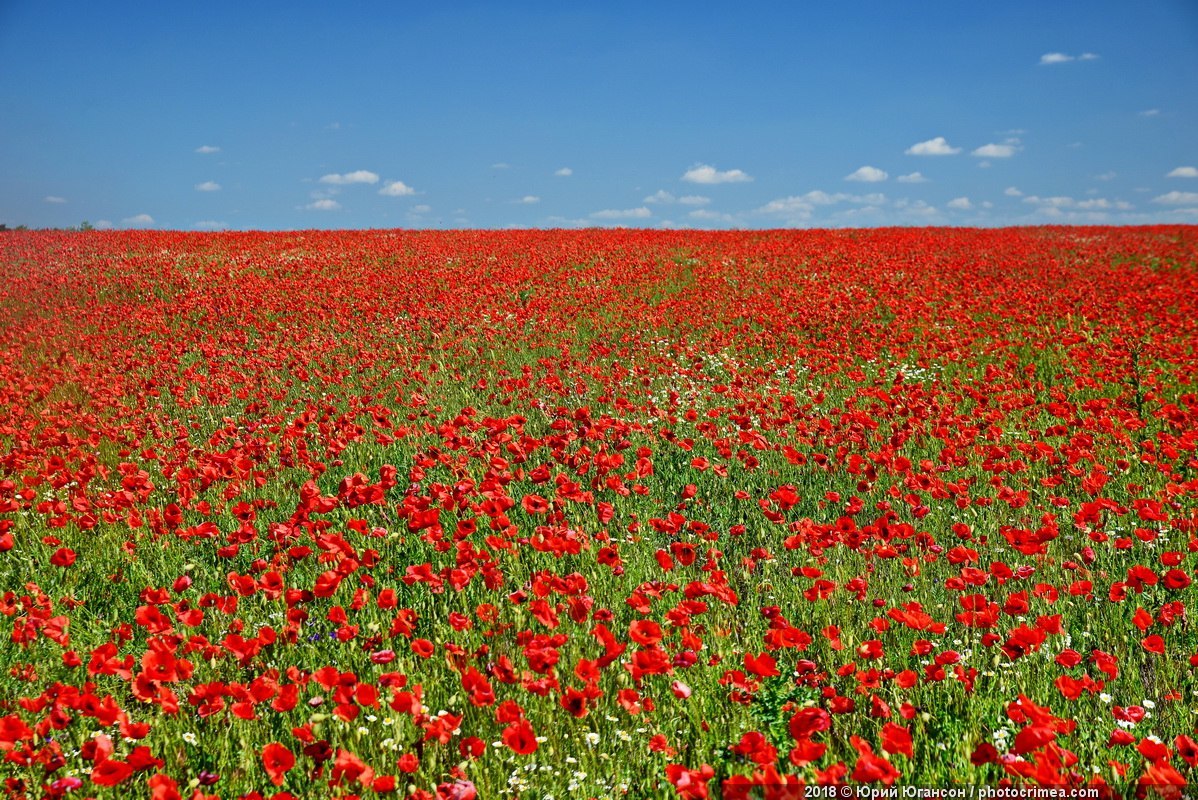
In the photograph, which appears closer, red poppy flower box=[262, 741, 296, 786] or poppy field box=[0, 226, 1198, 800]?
red poppy flower box=[262, 741, 296, 786]

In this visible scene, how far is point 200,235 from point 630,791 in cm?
3457

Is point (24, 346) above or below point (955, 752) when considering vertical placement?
above

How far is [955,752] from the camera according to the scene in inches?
116

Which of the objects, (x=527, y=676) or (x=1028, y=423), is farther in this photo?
(x=1028, y=423)

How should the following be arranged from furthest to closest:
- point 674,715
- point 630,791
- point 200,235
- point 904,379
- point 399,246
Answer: point 200,235 → point 399,246 → point 904,379 → point 674,715 → point 630,791

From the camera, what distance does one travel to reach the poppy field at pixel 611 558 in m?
2.91

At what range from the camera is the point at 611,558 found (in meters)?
3.76

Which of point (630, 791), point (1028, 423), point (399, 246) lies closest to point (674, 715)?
point (630, 791)

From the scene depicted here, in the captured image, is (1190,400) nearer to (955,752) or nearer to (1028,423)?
(1028,423)

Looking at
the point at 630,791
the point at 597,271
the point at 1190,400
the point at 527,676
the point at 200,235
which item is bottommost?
the point at 630,791

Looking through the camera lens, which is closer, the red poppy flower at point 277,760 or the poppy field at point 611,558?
the red poppy flower at point 277,760

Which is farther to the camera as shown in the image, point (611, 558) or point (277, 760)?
point (611, 558)

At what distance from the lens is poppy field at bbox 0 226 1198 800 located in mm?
2906

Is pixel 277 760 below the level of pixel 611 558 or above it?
below
